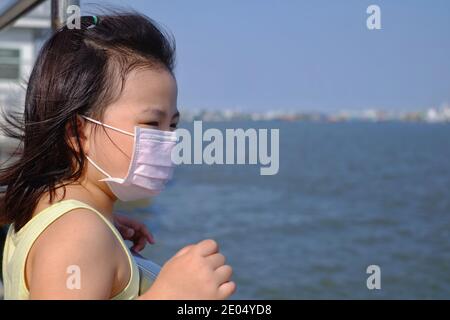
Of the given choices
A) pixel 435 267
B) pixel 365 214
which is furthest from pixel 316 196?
pixel 435 267

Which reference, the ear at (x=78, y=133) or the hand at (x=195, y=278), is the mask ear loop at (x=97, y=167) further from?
Result: the hand at (x=195, y=278)

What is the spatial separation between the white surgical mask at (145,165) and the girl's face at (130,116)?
1 cm

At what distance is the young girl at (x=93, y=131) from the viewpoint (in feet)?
4.36

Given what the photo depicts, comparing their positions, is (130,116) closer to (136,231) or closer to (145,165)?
(145,165)

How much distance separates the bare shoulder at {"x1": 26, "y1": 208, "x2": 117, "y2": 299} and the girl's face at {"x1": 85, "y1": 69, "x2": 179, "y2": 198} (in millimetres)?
193

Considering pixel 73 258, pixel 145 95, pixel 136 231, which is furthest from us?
pixel 136 231

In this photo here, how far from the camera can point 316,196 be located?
102ft

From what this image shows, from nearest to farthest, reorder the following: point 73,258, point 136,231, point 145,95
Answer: point 73,258, point 145,95, point 136,231

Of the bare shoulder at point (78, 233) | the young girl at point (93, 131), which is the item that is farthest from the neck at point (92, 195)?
the bare shoulder at point (78, 233)

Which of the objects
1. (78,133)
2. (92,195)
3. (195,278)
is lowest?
(195,278)

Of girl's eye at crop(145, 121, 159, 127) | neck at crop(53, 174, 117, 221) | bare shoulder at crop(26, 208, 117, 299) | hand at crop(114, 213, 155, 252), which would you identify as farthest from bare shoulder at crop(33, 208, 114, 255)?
hand at crop(114, 213, 155, 252)

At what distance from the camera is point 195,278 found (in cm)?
119

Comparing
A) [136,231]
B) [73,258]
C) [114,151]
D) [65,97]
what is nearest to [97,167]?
[114,151]

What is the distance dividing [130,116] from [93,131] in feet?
0.26
